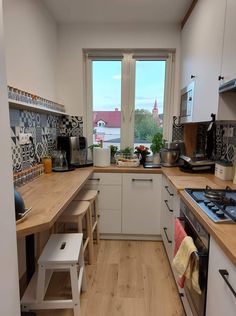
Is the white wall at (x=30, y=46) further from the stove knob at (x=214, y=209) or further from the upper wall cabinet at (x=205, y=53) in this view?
the stove knob at (x=214, y=209)

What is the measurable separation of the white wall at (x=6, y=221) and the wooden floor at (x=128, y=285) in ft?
2.86

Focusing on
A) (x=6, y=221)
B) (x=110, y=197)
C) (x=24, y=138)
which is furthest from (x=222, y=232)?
(x=110, y=197)

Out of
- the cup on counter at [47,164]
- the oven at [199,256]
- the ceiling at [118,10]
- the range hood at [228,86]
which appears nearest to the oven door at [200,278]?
the oven at [199,256]

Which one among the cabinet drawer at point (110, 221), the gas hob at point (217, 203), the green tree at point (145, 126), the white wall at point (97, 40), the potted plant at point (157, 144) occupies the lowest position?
the cabinet drawer at point (110, 221)

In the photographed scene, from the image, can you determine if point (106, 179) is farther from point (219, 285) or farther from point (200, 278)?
point (219, 285)

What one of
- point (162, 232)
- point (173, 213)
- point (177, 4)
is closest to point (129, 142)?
point (162, 232)

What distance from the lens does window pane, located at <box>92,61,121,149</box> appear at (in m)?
2.94

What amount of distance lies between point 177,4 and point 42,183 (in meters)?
2.07

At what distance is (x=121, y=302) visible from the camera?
1717 millimetres

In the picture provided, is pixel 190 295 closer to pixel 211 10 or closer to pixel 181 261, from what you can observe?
pixel 181 261

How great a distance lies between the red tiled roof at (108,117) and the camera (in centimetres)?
302

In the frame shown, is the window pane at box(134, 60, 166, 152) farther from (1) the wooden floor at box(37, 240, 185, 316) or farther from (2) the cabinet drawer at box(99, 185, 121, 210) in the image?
(1) the wooden floor at box(37, 240, 185, 316)

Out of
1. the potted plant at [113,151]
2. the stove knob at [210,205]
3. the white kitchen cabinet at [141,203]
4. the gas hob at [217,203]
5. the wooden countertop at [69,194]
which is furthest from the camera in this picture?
the potted plant at [113,151]

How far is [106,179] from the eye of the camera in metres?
2.55
